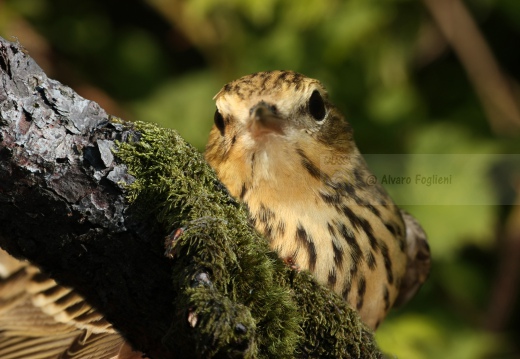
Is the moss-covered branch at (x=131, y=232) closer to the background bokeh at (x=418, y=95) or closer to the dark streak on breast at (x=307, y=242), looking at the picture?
the dark streak on breast at (x=307, y=242)

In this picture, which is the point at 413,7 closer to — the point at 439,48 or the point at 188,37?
the point at 439,48

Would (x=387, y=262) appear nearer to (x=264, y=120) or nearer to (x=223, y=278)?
(x=264, y=120)

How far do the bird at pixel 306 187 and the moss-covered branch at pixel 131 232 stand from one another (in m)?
0.67

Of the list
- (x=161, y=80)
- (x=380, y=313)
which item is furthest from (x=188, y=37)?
(x=380, y=313)

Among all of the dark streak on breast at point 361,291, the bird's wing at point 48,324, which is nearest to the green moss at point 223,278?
the dark streak on breast at point 361,291

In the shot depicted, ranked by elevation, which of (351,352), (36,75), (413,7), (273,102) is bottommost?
(351,352)

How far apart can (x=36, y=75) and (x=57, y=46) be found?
12.6 ft

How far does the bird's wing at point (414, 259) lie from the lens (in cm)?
379

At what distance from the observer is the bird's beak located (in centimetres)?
280

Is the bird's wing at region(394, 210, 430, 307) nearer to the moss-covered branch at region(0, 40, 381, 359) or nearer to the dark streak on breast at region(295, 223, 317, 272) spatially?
the dark streak on breast at region(295, 223, 317, 272)

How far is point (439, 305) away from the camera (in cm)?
496

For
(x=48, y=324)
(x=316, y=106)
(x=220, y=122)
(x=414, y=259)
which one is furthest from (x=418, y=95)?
(x=48, y=324)

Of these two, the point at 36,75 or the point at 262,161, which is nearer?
the point at 36,75

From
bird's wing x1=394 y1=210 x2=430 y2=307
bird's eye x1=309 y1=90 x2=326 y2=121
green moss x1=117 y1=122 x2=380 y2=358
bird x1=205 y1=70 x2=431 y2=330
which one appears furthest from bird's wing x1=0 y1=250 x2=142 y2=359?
bird's wing x1=394 y1=210 x2=430 y2=307
